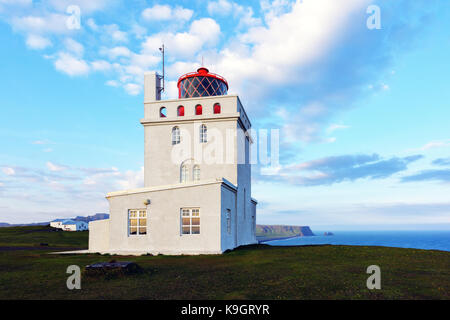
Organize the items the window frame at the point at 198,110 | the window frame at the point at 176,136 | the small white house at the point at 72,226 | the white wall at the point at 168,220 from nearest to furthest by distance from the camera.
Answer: the white wall at the point at 168,220, the window frame at the point at 176,136, the window frame at the point at 198,110, the small white house at the point at 72,226

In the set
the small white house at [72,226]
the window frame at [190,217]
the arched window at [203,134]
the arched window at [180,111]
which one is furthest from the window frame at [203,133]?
the small white house at [72,226]

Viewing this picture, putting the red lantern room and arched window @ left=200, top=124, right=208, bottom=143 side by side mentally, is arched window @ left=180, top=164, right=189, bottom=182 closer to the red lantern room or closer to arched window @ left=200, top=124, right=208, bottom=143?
arched window @ left=200, top=124, right=208, bottom=143

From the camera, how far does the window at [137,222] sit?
2361cm

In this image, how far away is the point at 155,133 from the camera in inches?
1250

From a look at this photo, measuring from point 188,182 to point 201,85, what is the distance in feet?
45.1

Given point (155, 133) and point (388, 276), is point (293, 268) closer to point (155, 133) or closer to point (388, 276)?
point (388, 276)

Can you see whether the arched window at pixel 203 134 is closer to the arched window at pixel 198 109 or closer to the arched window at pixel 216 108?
the arched window at pixel 198 109

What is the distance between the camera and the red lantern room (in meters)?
32.9

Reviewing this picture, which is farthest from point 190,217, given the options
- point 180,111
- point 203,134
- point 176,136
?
point 180,111

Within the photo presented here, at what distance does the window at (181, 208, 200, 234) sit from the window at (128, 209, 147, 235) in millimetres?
2958

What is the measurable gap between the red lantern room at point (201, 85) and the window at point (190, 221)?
14.2 metres
